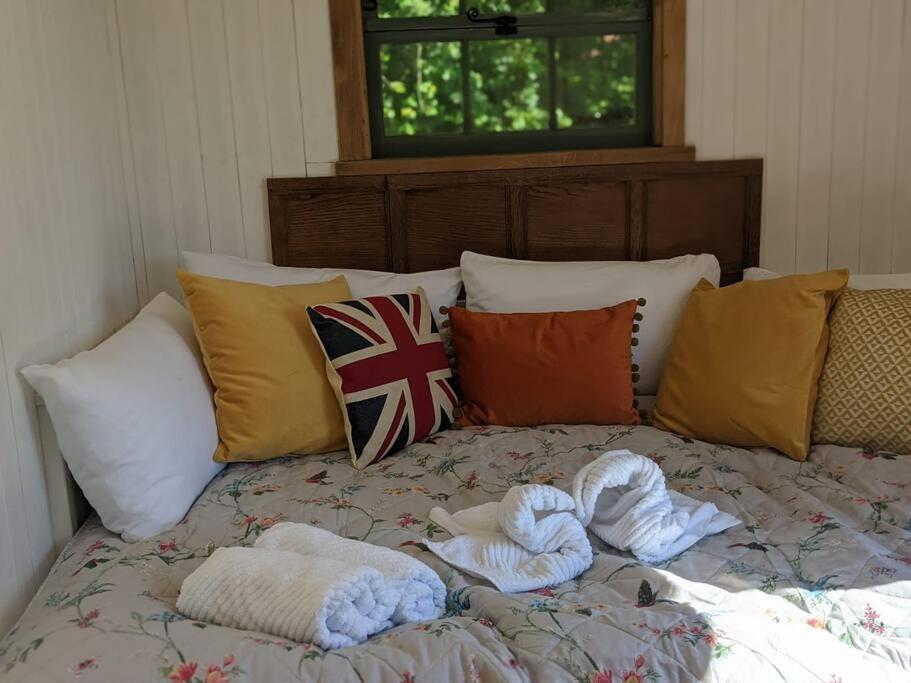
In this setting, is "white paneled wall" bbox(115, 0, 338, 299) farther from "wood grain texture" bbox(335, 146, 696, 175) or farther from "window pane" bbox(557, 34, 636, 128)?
"window pane" bbox(557, 34, 636, 128)

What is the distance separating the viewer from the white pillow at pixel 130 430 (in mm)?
1908

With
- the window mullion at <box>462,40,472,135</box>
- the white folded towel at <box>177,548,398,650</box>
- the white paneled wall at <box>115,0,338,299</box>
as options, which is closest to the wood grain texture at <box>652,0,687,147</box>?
the window mullion at <box>462,40,472,135</box>

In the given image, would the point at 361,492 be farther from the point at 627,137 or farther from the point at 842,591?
the point at 627,137

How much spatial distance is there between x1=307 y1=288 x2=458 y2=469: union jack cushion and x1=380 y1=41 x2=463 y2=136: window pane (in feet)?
2.56

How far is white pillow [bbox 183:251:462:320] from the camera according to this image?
8.92 ft

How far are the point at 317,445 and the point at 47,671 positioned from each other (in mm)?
1046

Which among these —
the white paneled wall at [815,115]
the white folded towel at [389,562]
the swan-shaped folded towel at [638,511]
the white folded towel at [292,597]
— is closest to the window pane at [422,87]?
the white paneled wall at [815,115]

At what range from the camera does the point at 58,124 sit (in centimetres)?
232

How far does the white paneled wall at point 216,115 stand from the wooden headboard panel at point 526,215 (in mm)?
108

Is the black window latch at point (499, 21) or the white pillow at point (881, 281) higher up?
the black window latch at point (499, 21)

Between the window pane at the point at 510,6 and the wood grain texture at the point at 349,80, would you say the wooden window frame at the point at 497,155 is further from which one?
the window pane at the point at 510,6

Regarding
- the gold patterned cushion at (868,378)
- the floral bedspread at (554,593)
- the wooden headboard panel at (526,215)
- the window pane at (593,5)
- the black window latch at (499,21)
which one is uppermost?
the window pane at (593,5)

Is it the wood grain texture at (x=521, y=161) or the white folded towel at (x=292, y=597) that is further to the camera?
the wood grain texture at (x=521, y=161)

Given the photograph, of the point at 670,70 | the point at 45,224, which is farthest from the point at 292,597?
the point at 670,70
